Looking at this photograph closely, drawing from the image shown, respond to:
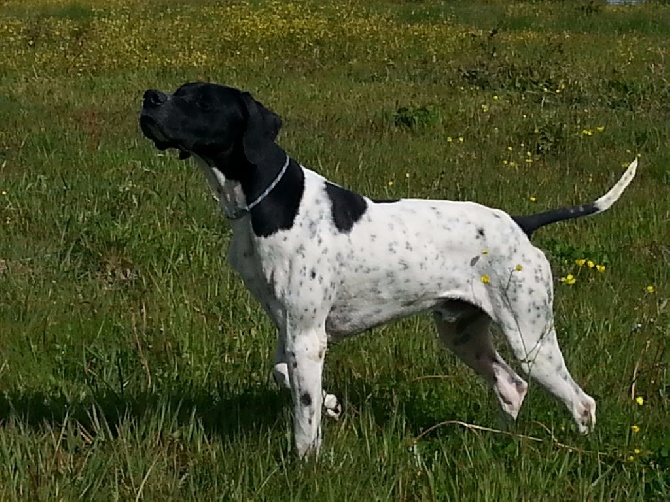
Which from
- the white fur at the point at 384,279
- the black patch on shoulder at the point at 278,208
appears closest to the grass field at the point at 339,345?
the white fur at the point at 384,279

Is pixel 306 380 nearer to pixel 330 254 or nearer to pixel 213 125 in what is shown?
pixel 330 254

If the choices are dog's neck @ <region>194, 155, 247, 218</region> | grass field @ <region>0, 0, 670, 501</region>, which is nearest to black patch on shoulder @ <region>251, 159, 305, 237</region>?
dog's neck @ <region>194, 155, 247, 218</region>

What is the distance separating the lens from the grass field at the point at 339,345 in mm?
3793

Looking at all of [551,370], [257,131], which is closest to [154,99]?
[257,131]

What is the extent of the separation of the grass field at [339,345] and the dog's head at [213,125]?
3.26 ft

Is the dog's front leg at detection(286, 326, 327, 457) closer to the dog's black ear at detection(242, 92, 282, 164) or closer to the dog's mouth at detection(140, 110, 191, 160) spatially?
the dog's black ear at detection(242, 92, 282, 164)

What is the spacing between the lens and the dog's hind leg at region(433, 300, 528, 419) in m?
4.61

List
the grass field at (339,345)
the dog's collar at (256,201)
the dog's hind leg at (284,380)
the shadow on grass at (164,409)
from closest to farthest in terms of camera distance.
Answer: the grass field at (339,345)
the dog's collar at (256,201)
the shadow on grass at (164,409)
the dog's hind leg at (284,380)

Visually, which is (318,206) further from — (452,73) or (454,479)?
(452,73)

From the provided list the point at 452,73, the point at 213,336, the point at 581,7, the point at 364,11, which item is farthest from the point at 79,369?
the point at 581,7

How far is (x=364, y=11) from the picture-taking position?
22500mm

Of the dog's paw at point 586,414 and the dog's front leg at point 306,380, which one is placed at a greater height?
the dog's front leg at point 306,380

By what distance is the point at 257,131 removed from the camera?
4.02 m

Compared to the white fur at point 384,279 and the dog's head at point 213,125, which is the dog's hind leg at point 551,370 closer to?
the white fur at point 384,279
